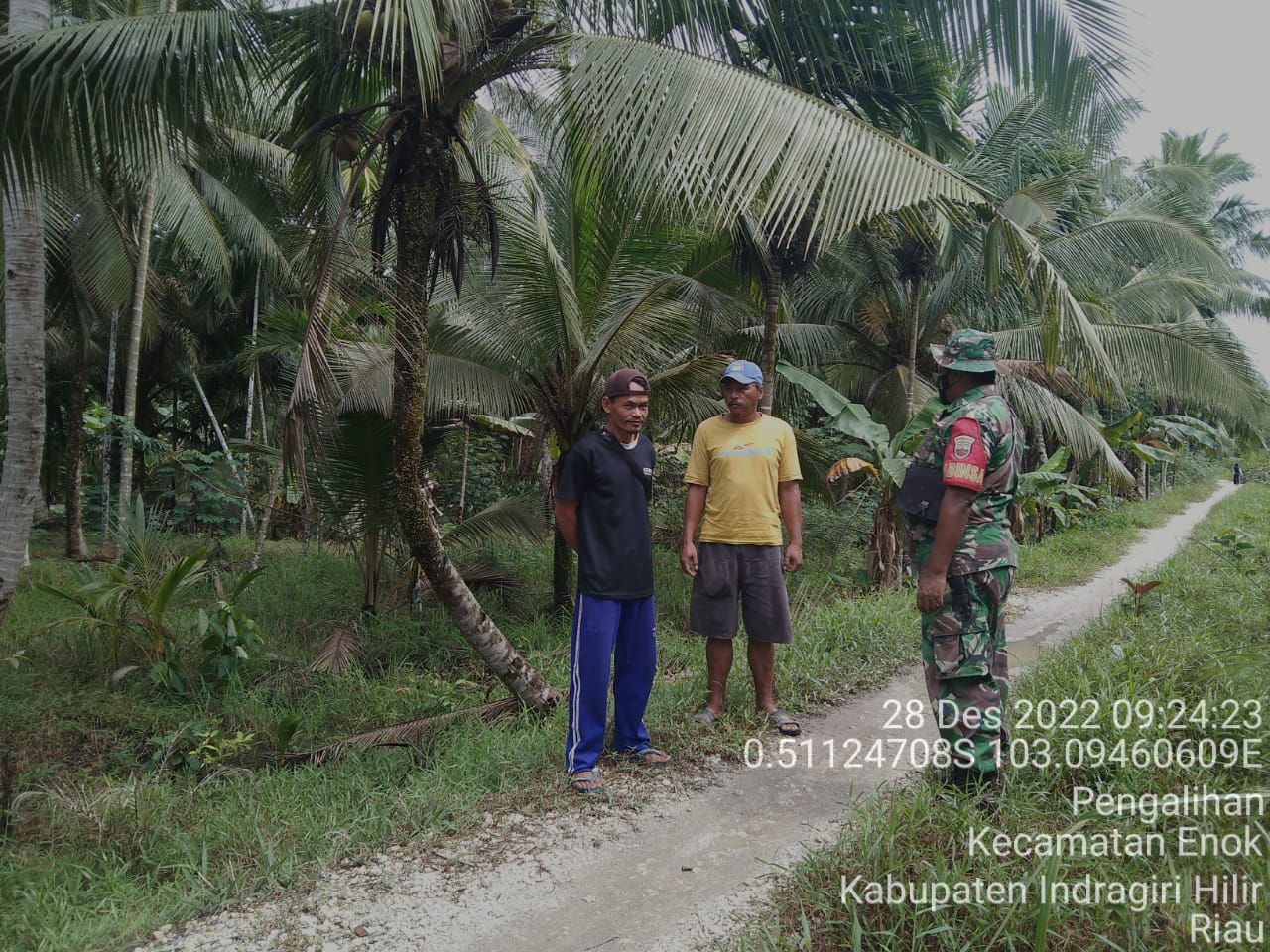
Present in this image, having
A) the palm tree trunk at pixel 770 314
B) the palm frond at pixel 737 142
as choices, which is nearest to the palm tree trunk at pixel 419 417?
the palm frond at pixel 737 142

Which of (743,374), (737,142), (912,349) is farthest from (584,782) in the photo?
(912,349)

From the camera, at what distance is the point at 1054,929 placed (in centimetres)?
235

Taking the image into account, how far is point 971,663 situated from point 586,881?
154cm

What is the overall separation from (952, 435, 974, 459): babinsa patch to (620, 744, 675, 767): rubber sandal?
1.80 meters

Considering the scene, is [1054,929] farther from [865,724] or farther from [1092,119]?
[1092,119]

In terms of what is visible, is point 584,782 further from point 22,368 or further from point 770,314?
point 770,314

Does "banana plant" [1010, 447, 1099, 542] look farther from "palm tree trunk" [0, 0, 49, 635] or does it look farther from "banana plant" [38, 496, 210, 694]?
"palm tree trunk" [0, 0, 49, 635]

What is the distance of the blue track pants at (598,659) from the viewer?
11.3ft

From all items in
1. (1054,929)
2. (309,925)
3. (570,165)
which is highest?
(570,165)

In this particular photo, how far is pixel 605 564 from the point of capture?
3.47 m

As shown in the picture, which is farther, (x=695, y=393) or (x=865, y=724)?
(x=695, y=393)

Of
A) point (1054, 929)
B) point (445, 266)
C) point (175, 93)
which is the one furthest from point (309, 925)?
point (175, 93)

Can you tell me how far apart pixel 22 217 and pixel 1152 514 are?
54.3 feet

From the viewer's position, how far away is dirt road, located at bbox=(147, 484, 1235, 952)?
257 cm
